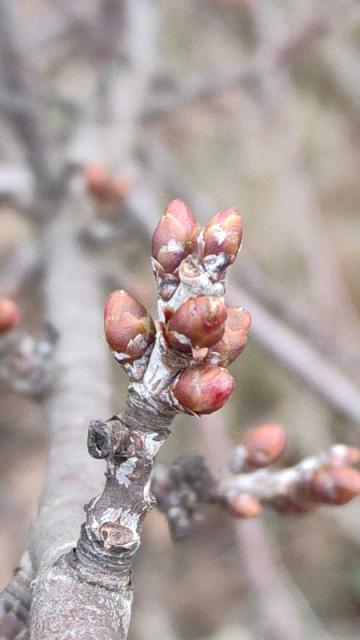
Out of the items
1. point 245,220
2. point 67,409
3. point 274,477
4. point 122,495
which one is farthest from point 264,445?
point 245,220

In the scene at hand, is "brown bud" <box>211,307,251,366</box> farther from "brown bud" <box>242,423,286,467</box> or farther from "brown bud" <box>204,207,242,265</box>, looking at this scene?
"brown bud" <box>242,423,286,467</box>

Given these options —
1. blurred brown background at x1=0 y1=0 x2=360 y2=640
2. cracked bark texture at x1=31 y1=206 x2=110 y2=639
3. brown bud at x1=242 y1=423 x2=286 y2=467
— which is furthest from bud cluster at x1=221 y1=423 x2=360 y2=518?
blurred brown background at x1=0 y1=0 x2=360 y2=640

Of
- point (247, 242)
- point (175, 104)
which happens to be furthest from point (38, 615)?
point (247, 242)

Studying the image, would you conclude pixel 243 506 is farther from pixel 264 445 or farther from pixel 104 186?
pixel 104 186

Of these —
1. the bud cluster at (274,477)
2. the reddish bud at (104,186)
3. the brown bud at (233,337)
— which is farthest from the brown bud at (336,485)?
the reddish bud at (104,186)

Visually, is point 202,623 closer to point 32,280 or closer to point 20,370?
point 32,280

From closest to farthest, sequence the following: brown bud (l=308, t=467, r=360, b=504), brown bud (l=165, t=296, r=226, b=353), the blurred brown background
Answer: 1. brown bud (l=165, t=296, r=226, b=353)
2. brown bud (l=308, t=467, r=360, b=504)
3. the blurred brown background
